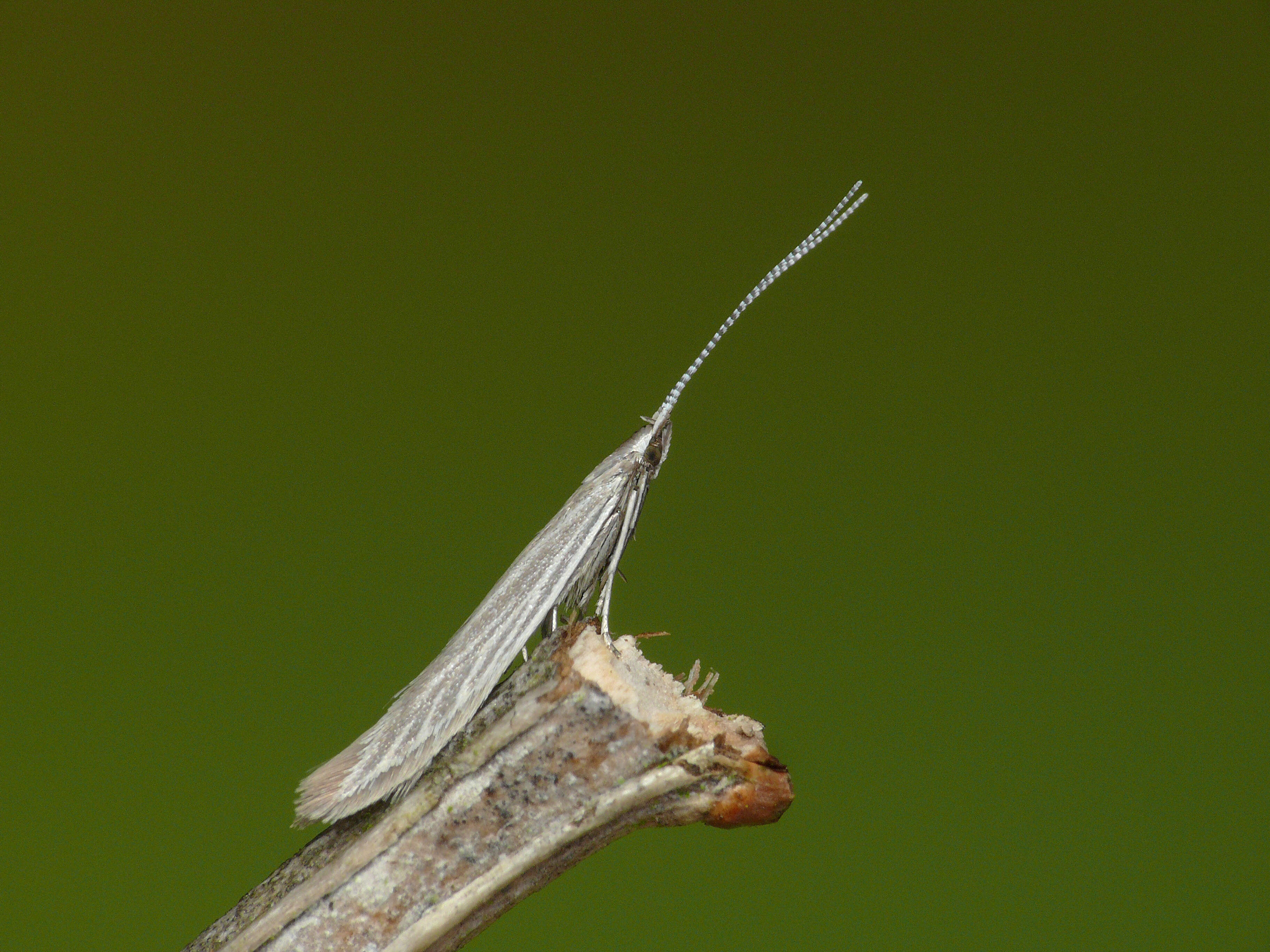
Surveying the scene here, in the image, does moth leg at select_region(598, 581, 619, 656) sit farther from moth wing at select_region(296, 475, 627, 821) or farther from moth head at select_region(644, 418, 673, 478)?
moth head at select_region(644, 418, 673, 478)

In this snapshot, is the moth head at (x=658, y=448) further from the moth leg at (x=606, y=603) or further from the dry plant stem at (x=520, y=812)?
the dry plant stem at (x=520, y=812)

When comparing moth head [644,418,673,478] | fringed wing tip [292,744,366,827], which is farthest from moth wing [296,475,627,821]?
moth head [644,418,673,478]

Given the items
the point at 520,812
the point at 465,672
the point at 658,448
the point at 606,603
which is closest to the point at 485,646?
the point at 465,672

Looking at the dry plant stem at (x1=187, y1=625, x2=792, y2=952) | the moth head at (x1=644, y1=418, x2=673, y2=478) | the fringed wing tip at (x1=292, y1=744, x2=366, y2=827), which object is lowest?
the dry plant stem at (x1=187, y1=625, x2=792, y2=952)

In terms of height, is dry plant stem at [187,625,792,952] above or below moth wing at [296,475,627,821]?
below

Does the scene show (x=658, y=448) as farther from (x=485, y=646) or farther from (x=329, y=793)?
(x=329, y=793)

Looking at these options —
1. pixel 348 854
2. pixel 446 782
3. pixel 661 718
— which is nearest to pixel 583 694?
pixel 661 718

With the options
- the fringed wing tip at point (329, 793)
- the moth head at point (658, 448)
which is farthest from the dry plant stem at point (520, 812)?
the moth head at point (658, 448)
